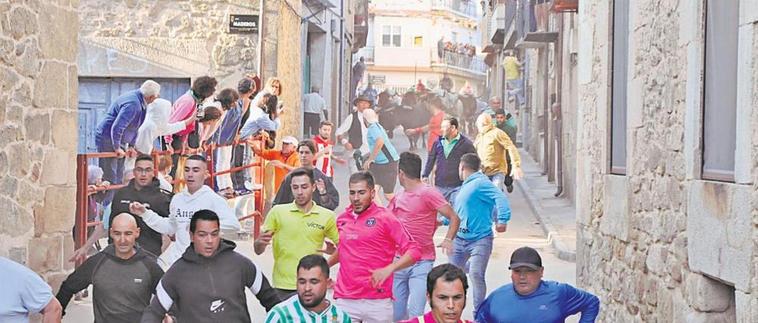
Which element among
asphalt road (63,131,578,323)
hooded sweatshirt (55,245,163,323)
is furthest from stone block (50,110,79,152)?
hooded sweatshirt (55,245,163,323)

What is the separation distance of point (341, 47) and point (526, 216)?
539 inches

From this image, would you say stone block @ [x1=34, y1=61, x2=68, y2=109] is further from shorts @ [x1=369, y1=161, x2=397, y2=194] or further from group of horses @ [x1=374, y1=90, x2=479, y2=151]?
group of horses @ [x1=374, y1=90, x2=479, y2=151]

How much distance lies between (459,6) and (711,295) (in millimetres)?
76399

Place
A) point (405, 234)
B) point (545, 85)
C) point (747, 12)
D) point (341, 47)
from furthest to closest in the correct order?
point (341, 47), point (545, 85), point (405, 234), point (747, 12)

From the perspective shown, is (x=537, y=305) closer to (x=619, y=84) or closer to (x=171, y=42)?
(x=619, y=84)

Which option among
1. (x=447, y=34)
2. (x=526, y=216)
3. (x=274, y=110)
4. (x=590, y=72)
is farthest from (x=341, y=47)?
(x=447, y=34)

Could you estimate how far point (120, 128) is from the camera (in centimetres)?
1206

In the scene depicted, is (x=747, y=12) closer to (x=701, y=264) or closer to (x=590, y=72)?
(x=701, y=264)

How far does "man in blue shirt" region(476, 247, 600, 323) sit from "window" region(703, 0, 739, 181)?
102cm

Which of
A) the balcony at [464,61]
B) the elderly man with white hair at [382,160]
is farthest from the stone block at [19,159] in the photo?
the balcony at [464,61]

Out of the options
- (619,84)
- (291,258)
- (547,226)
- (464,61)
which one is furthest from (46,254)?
(464,61)

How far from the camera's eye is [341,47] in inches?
1273

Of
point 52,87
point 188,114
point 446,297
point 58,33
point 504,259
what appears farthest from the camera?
point 504,259

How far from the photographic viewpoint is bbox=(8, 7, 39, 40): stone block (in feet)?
29.3
